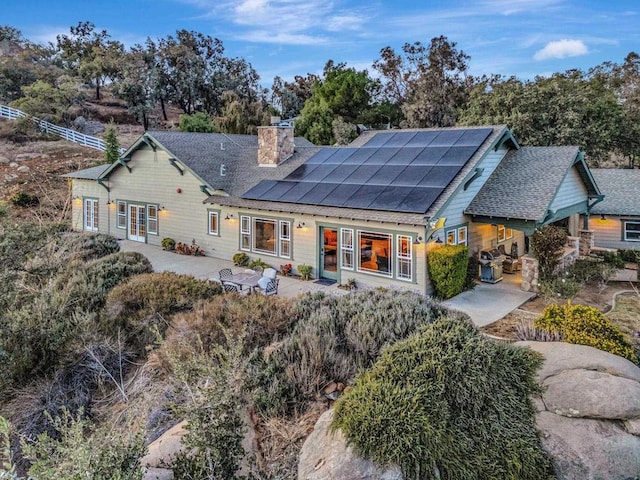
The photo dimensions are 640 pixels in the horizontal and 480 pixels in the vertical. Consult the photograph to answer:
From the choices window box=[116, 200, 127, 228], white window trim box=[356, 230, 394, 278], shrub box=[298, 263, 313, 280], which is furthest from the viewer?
window box=[116, 200, 127, 228]

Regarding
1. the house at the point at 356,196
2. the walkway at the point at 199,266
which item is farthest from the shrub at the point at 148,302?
the house at the point at 356,196

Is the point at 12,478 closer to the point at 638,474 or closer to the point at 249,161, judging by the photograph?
the point at 638,474

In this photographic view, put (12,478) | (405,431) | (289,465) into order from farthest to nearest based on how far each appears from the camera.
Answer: (289,465) → (405,431) → (12,478)

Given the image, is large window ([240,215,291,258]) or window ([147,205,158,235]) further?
window ([147,205,158,235])

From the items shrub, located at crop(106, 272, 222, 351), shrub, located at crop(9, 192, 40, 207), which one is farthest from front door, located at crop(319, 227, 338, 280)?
shrub, located at crop(9, 192, 40, 207)

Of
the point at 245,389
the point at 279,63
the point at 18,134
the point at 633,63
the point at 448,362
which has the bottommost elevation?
the point at 245,389

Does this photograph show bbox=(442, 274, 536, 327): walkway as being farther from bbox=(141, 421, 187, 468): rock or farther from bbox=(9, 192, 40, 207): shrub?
bbox=(9, 192, 40, 207): shrub

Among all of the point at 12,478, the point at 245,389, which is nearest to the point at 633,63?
the point at 245,389
